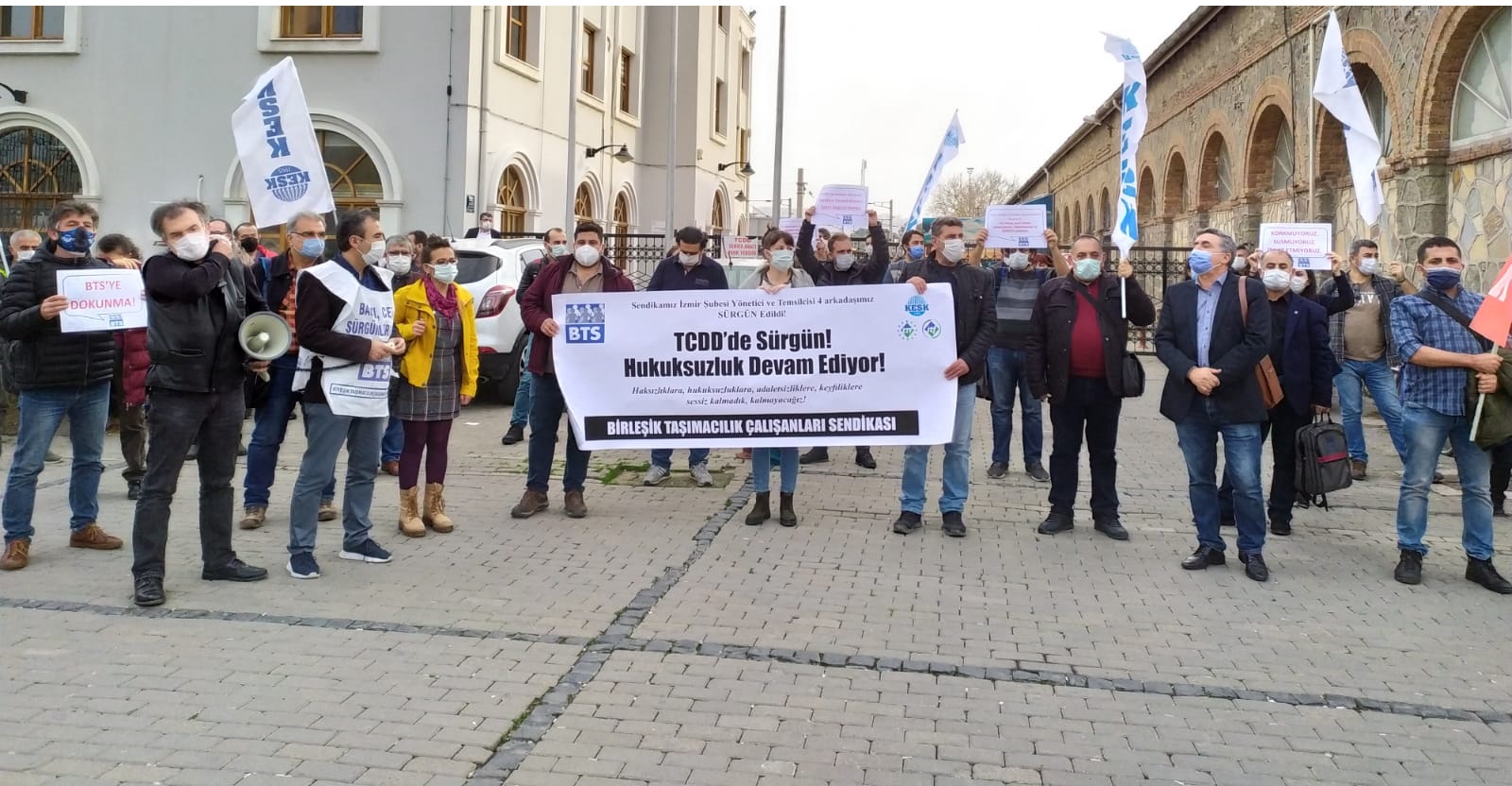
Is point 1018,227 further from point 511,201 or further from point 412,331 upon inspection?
point 511,201

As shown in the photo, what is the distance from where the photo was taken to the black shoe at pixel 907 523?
25.5ft

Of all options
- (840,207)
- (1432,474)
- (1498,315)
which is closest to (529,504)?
(1432,474)

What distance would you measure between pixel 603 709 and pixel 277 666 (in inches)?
56.5

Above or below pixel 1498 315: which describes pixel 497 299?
above

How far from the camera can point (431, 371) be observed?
7.38 m

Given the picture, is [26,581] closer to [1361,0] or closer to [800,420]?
[800,420]

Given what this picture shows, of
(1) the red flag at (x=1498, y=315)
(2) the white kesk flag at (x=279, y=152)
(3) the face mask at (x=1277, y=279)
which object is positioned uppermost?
(2) the white kesk flag at (x=279, y=152)

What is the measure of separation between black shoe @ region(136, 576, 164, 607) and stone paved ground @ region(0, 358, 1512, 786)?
110 millimetres

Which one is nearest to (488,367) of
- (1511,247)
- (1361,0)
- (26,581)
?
(26,581)

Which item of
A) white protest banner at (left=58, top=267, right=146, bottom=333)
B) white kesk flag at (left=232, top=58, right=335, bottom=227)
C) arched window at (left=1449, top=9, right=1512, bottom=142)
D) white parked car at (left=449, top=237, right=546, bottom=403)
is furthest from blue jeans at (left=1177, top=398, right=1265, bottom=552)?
white parked car at (left=449, top=237, right=546, bottom=403)

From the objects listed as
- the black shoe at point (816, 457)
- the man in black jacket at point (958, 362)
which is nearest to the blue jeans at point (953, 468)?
the man in black jacket at point (958, 362)

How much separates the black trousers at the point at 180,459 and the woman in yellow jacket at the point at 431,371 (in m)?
1.23

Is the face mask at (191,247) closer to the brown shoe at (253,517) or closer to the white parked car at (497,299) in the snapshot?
the brown shoe at (253,517)

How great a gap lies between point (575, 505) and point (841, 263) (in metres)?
3.56
